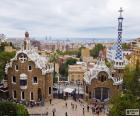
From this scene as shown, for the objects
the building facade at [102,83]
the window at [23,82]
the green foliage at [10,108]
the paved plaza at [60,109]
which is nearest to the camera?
the green foliage at [10,108]

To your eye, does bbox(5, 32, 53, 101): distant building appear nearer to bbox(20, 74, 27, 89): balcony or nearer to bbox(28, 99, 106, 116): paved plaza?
bbox(20, 74, 27, 89): balcony

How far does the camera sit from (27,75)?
5169cm

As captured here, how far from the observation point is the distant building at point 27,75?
51.5 m

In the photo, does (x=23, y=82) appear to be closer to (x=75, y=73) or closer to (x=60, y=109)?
(x=60, y=109)

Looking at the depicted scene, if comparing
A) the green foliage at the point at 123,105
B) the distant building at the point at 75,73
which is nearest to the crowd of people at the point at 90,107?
the green foliage at the point at 123,105

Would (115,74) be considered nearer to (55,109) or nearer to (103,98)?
(103,98)

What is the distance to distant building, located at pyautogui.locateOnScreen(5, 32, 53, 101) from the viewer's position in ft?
169

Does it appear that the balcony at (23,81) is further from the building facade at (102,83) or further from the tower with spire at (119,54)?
the tower with spire at (119,54)

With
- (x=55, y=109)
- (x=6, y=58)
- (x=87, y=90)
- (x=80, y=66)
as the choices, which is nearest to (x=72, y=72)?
(x=80, y=66)

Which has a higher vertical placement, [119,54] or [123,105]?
[119,54]

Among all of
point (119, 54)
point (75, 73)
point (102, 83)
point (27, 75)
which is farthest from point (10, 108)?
point (75, 73)

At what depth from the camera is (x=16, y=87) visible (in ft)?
172

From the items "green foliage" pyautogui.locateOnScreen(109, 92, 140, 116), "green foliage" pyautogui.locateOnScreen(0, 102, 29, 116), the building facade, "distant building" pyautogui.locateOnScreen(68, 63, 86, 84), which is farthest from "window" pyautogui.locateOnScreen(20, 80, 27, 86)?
"distant building" pyautogui.locateOnScreen(68, 63, 86, 84)

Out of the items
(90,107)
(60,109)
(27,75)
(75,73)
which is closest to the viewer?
(60,109)
